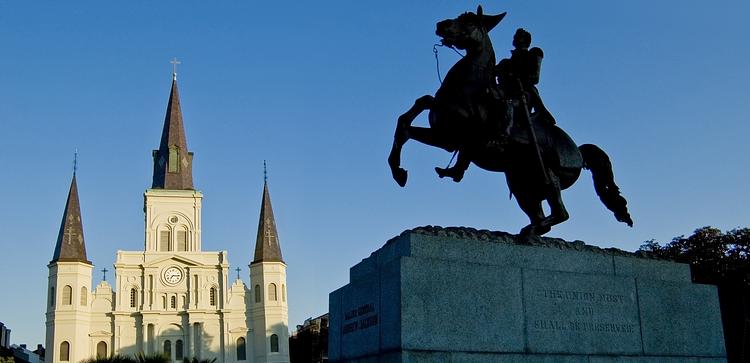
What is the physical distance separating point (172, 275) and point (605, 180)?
76.1 m

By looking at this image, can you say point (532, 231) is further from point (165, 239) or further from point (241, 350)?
point (165, 239)

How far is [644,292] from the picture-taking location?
8070mm

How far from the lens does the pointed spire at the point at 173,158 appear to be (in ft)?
286

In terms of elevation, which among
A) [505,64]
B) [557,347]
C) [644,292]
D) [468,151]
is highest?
[505,64]

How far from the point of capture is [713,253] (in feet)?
114

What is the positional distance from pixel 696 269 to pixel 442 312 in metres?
29.5

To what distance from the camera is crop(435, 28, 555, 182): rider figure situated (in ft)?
25.2

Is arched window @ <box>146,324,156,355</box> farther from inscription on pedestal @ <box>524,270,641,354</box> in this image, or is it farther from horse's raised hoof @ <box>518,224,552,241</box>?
inscription on pedestal @ <box>524,270,641,354</box>

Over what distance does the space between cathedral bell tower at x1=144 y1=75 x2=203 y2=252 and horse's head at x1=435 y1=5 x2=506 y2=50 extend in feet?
254

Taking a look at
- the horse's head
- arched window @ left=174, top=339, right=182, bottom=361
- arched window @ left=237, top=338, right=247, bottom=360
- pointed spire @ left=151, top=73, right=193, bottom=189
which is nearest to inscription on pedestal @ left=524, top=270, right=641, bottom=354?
the horse's head

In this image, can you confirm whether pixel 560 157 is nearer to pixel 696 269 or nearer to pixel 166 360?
pixel 696 269

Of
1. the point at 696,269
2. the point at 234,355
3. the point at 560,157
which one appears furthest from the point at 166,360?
the point at 234,355

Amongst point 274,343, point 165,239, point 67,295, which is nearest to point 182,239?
point 165,239

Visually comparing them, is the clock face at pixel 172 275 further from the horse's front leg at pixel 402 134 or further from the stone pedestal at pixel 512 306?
the horse's front leg at pixel 402 134
